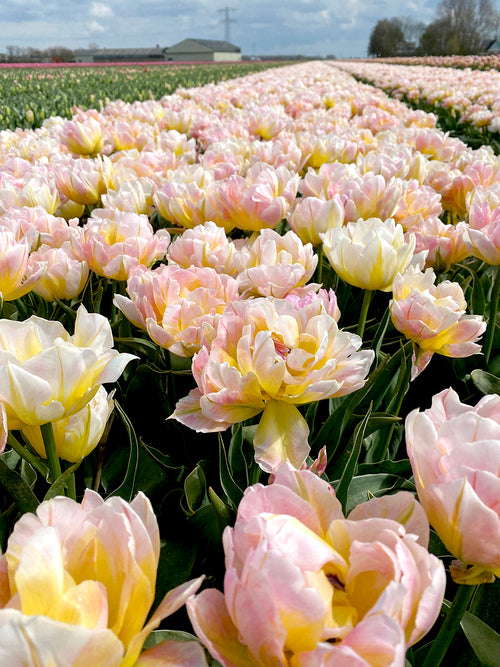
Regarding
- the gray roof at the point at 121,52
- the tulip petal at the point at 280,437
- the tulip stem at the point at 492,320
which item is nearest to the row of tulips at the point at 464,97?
the tulip stem at the point at 492,320

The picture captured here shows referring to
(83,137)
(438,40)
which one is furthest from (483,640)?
(438,40)

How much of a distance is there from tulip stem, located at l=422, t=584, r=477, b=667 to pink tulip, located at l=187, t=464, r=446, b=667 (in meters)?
0.11

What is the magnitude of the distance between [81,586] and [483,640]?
1.59 ft

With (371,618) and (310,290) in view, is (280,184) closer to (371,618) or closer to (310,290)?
(310,290)

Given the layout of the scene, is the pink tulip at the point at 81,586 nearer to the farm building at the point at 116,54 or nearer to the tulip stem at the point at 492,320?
the tulip stem at the point at 492,320

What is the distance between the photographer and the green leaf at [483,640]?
0.65 m

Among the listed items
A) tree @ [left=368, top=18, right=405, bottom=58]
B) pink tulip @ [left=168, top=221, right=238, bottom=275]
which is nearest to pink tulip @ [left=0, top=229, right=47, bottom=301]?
pink tulip @ [left=168, top=221, right=238, bottom=275]

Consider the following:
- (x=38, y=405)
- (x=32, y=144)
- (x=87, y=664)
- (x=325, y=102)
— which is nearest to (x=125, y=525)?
(x=87, y=664)

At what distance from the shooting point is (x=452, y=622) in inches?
22.0

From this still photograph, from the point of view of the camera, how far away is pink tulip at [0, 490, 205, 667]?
37 cm

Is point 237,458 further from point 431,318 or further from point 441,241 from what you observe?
point 441,241

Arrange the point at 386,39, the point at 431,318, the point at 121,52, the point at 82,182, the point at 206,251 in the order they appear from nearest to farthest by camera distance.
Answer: the point at 431,318
the point at 206,251
the point at 82,182
the point at 386,39
the point at 121,52

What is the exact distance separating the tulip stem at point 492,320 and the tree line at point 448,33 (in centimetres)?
6023

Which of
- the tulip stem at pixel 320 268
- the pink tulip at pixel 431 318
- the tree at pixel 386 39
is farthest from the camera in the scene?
the tree at pixel 386 39
